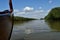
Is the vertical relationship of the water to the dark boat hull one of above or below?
below

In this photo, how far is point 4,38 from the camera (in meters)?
1.56

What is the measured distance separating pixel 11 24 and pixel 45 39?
8.13 meters

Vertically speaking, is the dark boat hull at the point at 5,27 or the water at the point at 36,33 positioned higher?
the dark boat hull at the point at 5,27

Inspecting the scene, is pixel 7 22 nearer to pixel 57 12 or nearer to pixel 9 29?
pixel 9 29

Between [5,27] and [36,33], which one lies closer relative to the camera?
[5,27]

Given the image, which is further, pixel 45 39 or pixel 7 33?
pixel 45 39

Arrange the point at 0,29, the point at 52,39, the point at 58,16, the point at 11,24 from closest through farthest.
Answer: the point at 0,29 < the point at 11,24 < the point at 52,39 < the point at 58,16

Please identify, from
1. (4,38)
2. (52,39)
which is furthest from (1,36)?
(52,39)

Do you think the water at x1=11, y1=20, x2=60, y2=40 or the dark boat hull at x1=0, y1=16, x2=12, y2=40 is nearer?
the dark boat hull at x1=0, y1=16, x2=12, y2=40

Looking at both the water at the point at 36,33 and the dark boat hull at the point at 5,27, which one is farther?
the water at the point at 36,33

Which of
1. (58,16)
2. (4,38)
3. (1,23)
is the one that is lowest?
(58,16)

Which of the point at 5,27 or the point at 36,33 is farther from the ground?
the point at 5,27

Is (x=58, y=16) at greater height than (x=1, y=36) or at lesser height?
lesser

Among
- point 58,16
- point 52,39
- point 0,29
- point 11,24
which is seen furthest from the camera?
point 58,16
